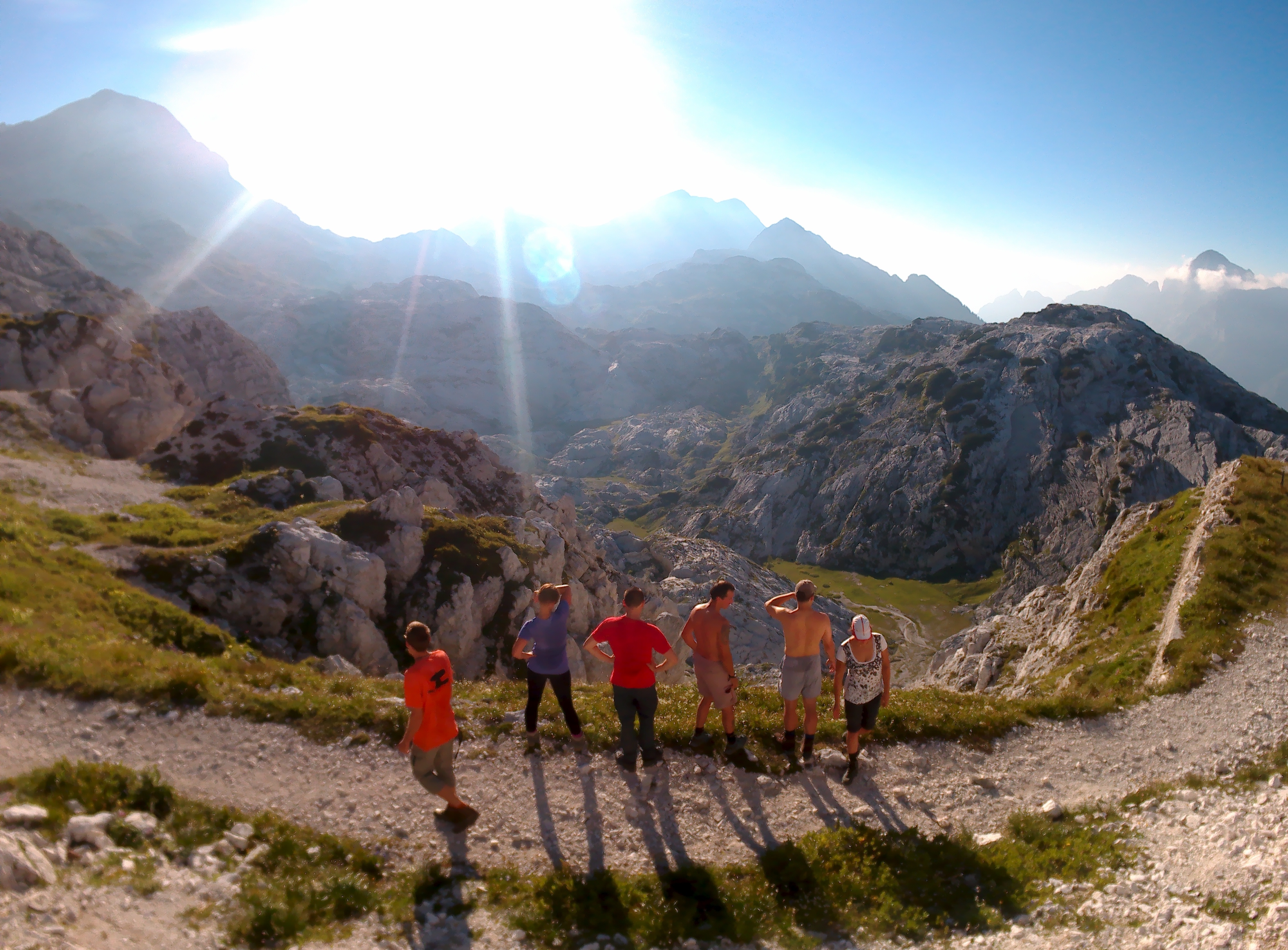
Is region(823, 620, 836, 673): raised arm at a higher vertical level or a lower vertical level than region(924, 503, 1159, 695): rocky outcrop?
higher

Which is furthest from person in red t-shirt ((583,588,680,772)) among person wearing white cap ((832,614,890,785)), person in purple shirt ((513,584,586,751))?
person wearing white cap ((832,614,890,785))

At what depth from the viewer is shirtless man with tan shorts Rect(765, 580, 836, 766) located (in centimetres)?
1295

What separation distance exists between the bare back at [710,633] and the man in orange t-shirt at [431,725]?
511 cm

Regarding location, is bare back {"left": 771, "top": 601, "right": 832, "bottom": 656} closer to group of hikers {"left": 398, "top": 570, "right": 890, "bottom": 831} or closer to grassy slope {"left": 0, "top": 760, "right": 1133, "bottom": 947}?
group of hikers {"left": 398, "top": 570, "right": 890, "bottom": 831}

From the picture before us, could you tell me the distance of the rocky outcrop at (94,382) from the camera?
51750 millimetres

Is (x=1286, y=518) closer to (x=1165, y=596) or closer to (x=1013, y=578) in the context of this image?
(x=1165, y=596)

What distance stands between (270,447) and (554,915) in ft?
173

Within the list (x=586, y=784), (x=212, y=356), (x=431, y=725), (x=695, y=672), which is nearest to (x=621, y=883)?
(x=586, y=784)

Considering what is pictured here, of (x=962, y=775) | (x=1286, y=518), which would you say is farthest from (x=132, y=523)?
(x=1286, y=518)

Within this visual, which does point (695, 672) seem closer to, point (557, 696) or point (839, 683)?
point (557, 696)

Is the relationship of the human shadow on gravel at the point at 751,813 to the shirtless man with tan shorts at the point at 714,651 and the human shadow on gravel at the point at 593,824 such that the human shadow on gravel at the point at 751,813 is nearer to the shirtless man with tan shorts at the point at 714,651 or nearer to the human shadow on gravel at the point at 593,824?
the shirtless man with tan shorts at the point at 714,651

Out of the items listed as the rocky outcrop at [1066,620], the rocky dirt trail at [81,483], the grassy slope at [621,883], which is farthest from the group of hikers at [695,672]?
the rocky dirt trail at [81,483]

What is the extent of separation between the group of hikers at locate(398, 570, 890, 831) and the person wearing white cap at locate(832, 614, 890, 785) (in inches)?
0.9

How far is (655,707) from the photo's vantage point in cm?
1259
